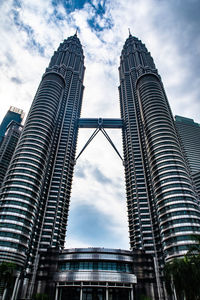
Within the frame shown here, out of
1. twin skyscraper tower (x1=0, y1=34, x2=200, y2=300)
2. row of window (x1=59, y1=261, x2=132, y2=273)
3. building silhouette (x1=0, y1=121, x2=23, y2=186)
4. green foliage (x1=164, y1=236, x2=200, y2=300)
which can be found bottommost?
green foliage (x1=164, y1=236, x2=200, y2=300)

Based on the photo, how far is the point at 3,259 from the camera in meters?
65.9

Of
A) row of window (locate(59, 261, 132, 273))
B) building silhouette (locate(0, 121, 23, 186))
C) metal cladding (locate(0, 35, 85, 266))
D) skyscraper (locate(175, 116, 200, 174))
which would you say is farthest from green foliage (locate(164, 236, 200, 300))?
skyscraper (locate(175, 116, 200, 174))

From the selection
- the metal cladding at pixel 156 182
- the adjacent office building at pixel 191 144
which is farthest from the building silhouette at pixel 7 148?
the adjacent office building at pixel 191 144

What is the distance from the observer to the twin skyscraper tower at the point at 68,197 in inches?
2793

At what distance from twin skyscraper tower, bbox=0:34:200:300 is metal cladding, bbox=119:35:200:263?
359mm

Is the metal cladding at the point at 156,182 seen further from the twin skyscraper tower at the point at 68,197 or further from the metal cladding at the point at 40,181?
the metal cladding at the point at 40,181

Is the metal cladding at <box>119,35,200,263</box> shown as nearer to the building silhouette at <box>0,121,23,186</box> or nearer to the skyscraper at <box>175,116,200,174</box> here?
the skyscraper at <box>175,116,200,174</box>

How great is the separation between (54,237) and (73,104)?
94.2 metres

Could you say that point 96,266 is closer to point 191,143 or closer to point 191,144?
point 191,144

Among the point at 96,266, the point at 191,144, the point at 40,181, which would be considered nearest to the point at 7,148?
the point at 40,181

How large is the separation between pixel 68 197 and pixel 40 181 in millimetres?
27918

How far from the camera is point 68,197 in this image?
11444 cm

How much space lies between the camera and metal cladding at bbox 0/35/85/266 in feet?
242

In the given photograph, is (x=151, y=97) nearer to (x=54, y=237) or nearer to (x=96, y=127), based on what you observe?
(x=96, y=127)
